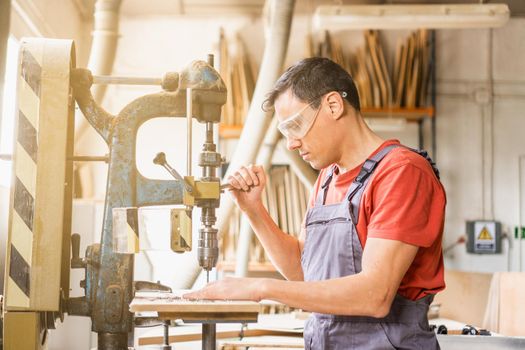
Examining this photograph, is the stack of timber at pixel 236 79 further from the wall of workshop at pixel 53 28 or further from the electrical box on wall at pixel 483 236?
the electrical box on wall at pixel 483 236

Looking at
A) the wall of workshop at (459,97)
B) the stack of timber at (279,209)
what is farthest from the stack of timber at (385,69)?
the stack of timber at (279,209)

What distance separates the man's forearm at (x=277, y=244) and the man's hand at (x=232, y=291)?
1.81 ft

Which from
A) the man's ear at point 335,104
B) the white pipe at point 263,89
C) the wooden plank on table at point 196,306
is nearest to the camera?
the wooden plank on table at point 196,306

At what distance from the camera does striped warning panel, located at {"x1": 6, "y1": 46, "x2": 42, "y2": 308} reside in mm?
1772

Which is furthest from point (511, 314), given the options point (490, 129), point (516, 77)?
point (516, 77)

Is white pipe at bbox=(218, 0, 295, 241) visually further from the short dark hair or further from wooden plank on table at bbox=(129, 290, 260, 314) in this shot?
wooden plank on table at bbox=(129, 290, 260, 314)

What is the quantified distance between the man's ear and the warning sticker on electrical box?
191 inches

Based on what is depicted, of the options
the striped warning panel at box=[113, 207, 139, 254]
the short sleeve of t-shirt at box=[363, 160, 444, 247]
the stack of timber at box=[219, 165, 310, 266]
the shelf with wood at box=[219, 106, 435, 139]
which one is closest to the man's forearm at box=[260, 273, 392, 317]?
the short sleeve of t-shirt at box=[363, 160, 444, 247]

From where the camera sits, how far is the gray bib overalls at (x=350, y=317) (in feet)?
5.86

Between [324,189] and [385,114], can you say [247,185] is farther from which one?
[385,114]

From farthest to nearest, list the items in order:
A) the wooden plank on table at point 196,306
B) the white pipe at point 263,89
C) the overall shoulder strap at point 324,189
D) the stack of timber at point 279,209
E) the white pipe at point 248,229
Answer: the stack of timber at point 279,209, the white pipe at point 248,229, the white pipe at point 263,89, the overall shoulder strap at point 324,189, the wooden plank on table at point 196,306

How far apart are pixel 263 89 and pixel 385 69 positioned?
2.24 metres

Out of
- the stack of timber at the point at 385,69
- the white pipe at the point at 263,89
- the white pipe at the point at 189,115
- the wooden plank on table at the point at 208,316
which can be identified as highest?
the stack of timber at the point at 385,69

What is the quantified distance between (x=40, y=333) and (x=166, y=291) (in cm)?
38
